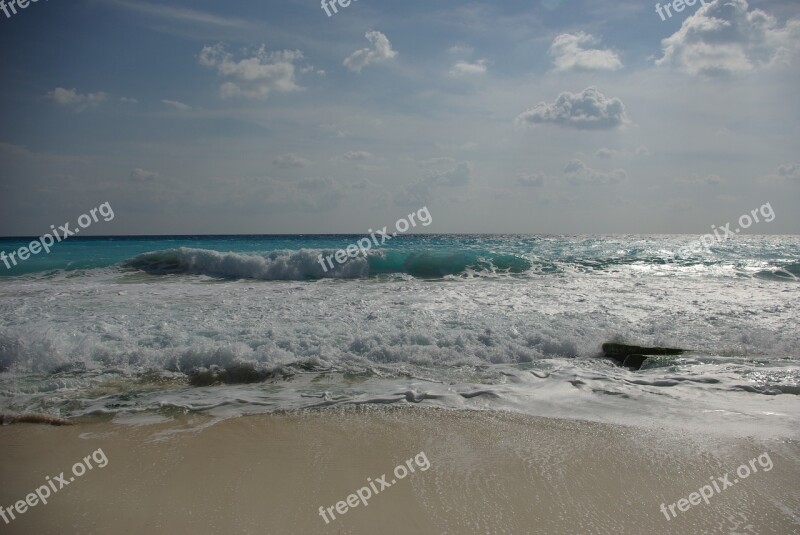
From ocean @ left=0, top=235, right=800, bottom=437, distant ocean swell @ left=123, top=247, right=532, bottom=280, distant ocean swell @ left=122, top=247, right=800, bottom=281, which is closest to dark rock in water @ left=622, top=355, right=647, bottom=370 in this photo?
ocean @ left=0, top=235, right=800, bottom=437

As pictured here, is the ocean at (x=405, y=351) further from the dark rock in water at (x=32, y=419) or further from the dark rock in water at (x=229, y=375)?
the dark rock in water at (x=32, y=419)

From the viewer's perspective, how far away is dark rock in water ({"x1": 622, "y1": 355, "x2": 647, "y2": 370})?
21.7 ft

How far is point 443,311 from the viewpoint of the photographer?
9891 mm

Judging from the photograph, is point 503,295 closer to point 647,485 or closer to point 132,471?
point 647,485

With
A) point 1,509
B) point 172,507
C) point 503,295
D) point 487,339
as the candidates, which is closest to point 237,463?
point 172,507

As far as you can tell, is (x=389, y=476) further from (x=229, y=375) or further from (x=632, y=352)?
(x=632, y=352)

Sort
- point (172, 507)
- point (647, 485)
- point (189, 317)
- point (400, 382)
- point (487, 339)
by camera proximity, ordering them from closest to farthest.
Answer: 1. point (172, 507)
2. point (647, 485)
3. point (400, 382)
4. point (487, 339)
5. point (189, 317)

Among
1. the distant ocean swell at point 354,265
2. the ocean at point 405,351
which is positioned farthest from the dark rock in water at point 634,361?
the distant ocean swell at point 354,265

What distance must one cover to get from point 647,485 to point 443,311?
653 cm

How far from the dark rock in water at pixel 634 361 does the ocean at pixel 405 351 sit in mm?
139

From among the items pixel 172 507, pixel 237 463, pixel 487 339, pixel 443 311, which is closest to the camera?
pixel 172 507

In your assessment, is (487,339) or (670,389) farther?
(487,339)

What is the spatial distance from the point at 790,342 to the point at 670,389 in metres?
3.78

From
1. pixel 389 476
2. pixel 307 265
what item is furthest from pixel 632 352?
pixel 307 265
